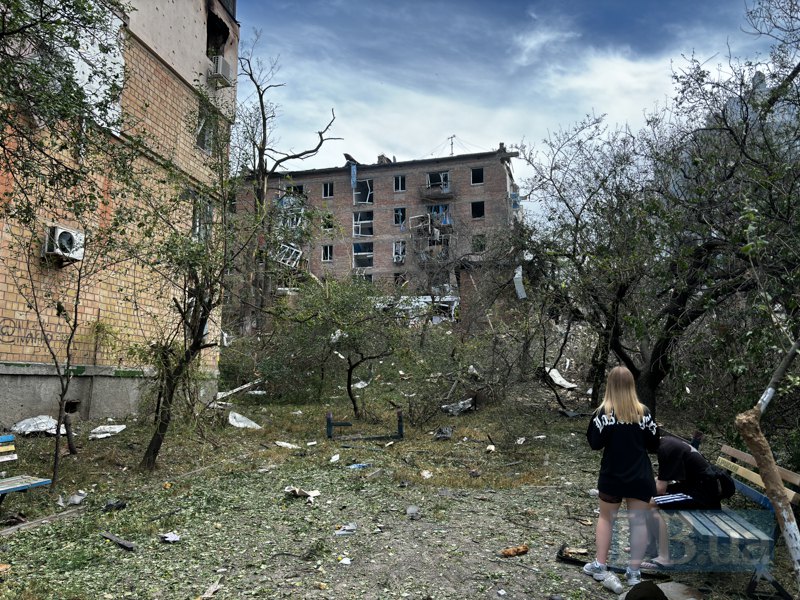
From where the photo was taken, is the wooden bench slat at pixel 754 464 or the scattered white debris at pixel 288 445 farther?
the scattered white debris at pixel 288 445

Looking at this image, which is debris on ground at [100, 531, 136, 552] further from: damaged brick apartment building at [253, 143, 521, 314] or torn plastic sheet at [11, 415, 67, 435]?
damaged brick apartment building at [253, 143, 521, 314]

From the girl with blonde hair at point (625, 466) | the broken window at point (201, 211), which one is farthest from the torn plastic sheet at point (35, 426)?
the girl with blonde hair at point (625, 466)

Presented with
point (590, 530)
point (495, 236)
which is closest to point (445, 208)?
point (495, 236)

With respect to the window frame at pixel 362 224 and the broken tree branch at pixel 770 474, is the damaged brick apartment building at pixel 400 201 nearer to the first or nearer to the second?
the window frame at pixel 362 224

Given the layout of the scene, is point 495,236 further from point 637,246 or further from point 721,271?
point 721,271

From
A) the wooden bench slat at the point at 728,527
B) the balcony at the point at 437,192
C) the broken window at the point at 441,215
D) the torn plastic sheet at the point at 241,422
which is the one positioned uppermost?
the balcony at the point at 437,192

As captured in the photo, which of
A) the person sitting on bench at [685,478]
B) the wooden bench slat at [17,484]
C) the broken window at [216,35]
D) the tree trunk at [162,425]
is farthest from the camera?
the broken window at [216,35]

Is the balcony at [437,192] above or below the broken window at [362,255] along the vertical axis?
above

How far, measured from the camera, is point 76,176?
585cm

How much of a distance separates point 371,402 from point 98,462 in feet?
25.3

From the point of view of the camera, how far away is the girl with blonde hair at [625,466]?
4129mm

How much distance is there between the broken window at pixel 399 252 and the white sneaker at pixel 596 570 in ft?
112

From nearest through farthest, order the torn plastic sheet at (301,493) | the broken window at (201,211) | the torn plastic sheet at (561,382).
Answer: the torn plastic sheet at (301,493)
the broken window at (201,211)
the torn plastic sheet at (561,382)

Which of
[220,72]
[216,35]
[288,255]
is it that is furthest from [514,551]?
[216,35]
